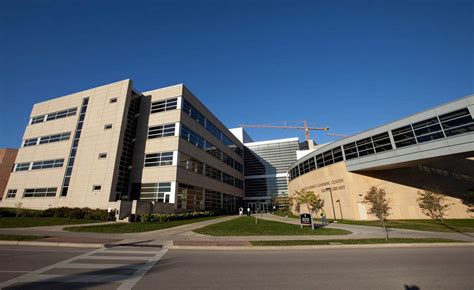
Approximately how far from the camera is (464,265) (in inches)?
284

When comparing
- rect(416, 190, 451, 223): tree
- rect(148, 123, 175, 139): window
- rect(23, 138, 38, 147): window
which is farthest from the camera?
rect(23, 138, 38, 147): window

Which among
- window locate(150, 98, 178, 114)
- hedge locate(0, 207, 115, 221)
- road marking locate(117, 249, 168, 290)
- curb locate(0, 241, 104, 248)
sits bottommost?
road marking locate(117, 249, 168, 290)

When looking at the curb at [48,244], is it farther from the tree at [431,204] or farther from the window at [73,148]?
the tree at [431,204]

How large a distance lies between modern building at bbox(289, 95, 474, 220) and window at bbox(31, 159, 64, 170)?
39364 mm

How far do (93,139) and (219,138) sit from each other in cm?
2234

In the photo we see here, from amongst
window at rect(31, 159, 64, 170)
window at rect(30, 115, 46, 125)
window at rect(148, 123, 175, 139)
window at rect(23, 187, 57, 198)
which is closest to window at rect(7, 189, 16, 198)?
window at rect(23, 187, 57, 198)

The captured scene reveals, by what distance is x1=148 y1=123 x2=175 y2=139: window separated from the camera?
3142 centimetres

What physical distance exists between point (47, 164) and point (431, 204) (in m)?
51.1

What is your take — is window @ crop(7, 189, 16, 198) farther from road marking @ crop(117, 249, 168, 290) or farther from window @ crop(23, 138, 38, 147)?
road marking @ crop(117, 249, 168, 290)

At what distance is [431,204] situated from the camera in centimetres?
2342

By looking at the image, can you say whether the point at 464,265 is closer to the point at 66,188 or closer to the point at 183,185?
the point at 183,185

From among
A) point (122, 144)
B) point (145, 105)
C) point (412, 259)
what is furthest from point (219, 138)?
point (412, 259)

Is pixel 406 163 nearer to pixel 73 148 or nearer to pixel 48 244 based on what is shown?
pixel 48 244

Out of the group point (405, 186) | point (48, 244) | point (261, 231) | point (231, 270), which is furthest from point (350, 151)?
point (48, 244)
